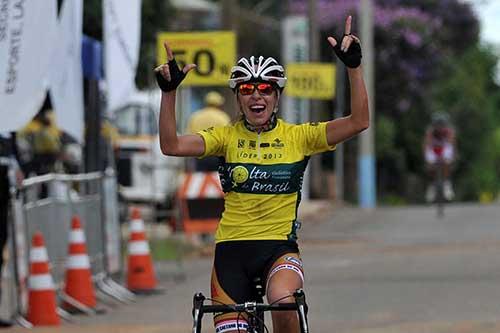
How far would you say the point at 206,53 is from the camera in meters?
19.6

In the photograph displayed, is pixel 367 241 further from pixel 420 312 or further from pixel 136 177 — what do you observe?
pixel 136 177

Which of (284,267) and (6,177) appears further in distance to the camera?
(6,177)

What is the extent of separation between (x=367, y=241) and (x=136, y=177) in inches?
405

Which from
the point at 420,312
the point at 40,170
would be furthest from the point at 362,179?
the point at 420,312

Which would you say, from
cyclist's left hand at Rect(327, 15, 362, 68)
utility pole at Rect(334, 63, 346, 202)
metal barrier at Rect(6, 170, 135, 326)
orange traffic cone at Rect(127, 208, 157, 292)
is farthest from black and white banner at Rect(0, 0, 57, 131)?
utility pole at Rect(334, 63, 346, 202)

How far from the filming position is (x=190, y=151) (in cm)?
833

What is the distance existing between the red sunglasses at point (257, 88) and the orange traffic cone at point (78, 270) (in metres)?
6.74

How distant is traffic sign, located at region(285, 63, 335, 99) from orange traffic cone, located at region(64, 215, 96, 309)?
12.5 metres

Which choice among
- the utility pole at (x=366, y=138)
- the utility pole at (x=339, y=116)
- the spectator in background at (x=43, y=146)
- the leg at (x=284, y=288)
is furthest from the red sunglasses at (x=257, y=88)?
the utility pole at (x=366, y=138)

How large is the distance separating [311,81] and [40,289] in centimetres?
1441

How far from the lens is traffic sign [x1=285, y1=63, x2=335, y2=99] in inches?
1072

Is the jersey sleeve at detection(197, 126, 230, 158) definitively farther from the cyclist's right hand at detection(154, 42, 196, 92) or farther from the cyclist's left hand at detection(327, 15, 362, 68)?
the cyclist's left hand at detection(327, 15, 362, 68)

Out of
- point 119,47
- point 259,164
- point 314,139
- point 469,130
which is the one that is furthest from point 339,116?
point 259,164

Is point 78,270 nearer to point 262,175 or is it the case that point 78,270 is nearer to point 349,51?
point 262,175
